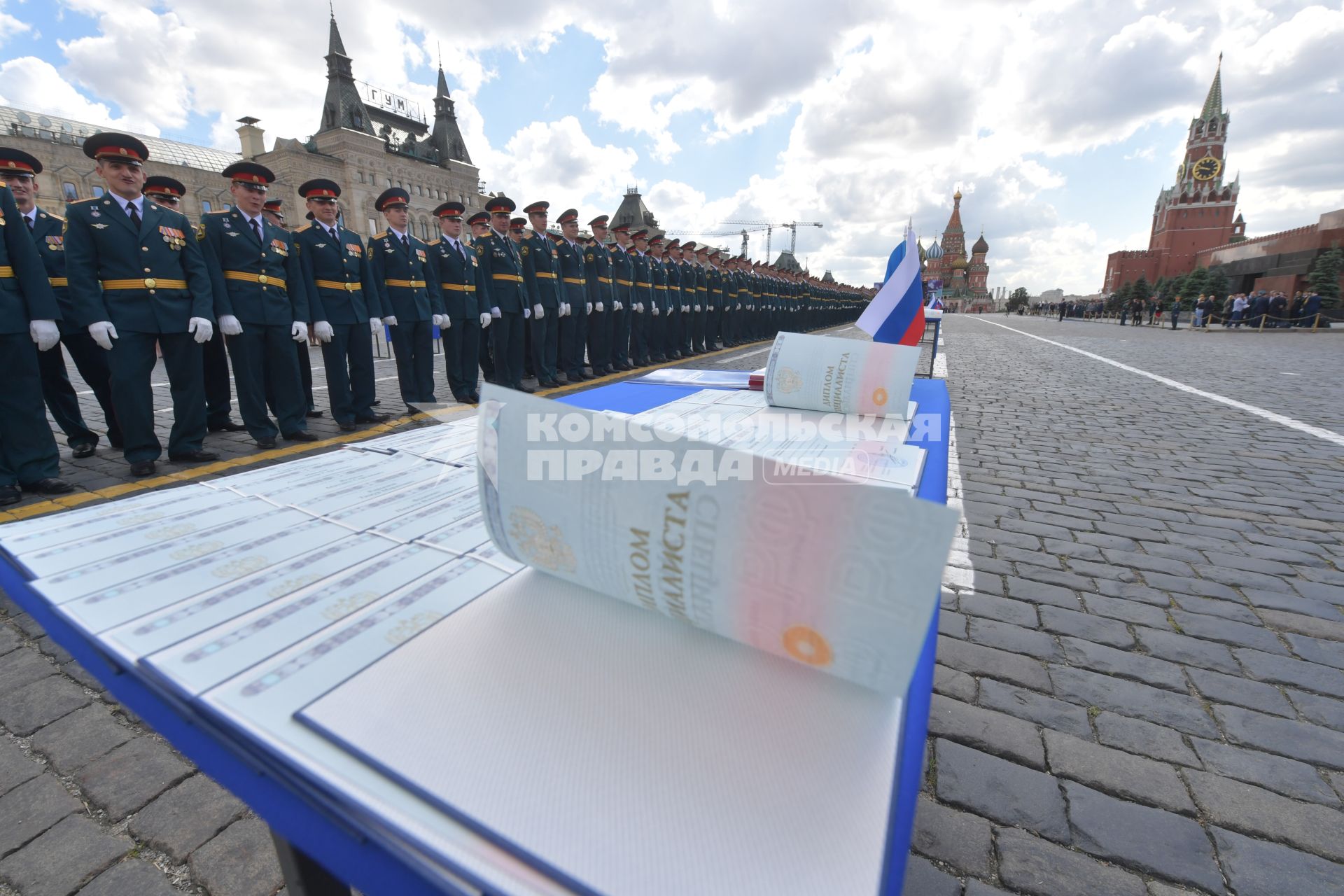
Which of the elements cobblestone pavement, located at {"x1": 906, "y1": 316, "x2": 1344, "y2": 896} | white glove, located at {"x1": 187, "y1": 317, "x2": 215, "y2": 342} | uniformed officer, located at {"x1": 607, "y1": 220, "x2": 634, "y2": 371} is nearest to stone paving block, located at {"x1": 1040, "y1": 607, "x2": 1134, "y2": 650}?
cobblestone pavement, located at {"x1": 906, "y1": 316, "x2": 1344, "y2": 896}

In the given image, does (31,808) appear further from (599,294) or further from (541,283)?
(599,294)

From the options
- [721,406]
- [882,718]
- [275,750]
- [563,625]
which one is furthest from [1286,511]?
[275,750]

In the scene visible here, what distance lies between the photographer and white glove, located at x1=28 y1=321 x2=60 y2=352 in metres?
3.81

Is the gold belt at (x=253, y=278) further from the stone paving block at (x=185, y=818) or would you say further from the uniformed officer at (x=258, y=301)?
the stone paving block at (x=185, y=818)

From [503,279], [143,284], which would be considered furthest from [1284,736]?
[503,279]

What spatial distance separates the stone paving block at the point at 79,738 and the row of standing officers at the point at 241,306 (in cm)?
Result: 289

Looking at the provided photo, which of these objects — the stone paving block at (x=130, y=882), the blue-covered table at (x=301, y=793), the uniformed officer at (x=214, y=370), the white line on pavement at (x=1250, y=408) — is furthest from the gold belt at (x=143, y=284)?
the white line on pavement at (x=1250, y=408)

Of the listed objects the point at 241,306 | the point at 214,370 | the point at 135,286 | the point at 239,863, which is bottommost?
the point at 239,863

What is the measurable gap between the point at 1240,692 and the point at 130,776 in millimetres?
3795

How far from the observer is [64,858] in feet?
4.82

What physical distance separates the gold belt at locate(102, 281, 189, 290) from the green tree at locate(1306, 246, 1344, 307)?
170 feet

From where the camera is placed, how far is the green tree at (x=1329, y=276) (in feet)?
110

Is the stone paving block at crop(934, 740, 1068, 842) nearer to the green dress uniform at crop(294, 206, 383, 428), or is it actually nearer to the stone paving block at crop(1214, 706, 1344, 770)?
the stone paving block at crop(1214, 706, 1344, 770)

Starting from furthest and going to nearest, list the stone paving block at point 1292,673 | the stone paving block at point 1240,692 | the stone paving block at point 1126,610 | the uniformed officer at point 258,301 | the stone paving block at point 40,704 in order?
1. the uniformed officer at point 258,301
2. the stone paving block at point 1126,610
3. the stone paving block at point 1292,673
4. the stone paving block at point 1240,692
5. the stone paving block at point 40,704
